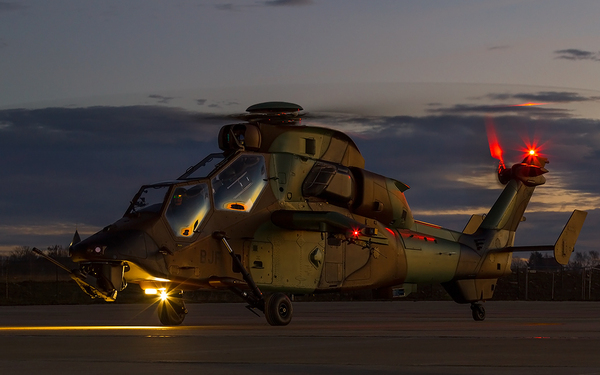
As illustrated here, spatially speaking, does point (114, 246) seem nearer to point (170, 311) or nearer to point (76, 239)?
point (76, 239)

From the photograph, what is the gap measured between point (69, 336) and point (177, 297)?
5174mm

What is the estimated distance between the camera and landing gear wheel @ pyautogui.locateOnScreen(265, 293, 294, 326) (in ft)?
65.6

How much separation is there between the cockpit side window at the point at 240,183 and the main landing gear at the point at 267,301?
2.76ft

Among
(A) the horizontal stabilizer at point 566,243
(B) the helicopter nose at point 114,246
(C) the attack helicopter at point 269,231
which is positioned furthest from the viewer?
(A) the horizontal stabilizer at point 566,243

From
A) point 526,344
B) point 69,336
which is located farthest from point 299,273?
point 526,344

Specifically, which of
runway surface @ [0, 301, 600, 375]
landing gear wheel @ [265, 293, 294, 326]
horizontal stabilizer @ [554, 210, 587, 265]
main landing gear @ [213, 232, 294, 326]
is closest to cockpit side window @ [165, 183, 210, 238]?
main landing gear @ [213, 232, 294, 326]

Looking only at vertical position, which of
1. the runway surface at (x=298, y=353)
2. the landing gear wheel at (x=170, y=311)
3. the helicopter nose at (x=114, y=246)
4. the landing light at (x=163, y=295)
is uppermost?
the helicopter nose at (x=114, y=246)

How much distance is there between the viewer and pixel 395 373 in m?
9.34

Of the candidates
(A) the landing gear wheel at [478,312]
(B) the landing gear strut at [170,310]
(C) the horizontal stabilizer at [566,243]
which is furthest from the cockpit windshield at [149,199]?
(C) the horizontal stabilizer at [566,243]

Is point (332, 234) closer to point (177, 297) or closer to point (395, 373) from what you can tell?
point (177, 297)

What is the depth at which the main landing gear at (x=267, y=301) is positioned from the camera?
65.6 feet

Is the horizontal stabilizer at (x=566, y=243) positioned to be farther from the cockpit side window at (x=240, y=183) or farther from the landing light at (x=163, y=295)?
the landing light at (x=163, y=295)

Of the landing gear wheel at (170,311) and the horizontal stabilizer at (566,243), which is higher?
the horizontal stabilizer at (566,243)

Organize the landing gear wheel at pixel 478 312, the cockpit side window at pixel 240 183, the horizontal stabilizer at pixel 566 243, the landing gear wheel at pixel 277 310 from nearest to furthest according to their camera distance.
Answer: the landing gear wheel at pixel 277 310, the cockpit side window at pixel 240 183, the landing gear wheel at pixel 478 312, the horizontal stabilizer at pixel 566 243
